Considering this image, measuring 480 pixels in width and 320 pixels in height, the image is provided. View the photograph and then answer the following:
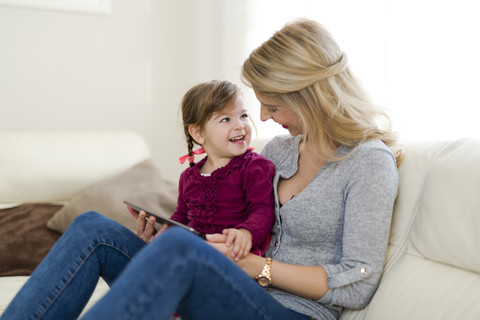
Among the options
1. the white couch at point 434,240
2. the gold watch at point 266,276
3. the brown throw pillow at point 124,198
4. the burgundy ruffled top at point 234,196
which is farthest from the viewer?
the brown throw pillow at point 124,198

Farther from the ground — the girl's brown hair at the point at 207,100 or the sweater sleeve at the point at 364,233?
the girl's brown hair at the point at 207,100

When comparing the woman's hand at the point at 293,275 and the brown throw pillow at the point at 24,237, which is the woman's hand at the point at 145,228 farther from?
the brown throw pillow at the point at 24,237

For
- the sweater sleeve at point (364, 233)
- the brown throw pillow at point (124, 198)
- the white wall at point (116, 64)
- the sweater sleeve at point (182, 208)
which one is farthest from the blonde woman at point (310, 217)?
the white wall at point (116, 64)

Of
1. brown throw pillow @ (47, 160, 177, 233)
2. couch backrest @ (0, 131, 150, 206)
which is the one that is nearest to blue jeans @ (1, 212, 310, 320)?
brown throw pillow @ (47, 160, 177, 233)

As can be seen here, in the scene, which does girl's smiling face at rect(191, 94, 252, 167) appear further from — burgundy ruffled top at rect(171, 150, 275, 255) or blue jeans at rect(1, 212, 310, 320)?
blue jeans at rect(1, 212, 310, 320)

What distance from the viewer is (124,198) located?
2246mm

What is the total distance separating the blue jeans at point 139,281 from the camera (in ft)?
2.83

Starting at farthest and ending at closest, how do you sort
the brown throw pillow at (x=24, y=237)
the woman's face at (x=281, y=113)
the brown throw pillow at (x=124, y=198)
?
1. the brown throw pillow at (x=124, y=198)
2. the brown throw pillow at (x=24, y=237)
3. the woman's face at (x=281, y=113)

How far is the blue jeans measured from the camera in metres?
0.86

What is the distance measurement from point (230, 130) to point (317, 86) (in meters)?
0.37

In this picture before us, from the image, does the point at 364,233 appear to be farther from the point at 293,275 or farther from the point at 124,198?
the point at 124,198

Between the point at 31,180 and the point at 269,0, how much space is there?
1406 millimetres

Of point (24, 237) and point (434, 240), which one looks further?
point (24, 237)

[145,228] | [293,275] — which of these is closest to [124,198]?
[145,228]
